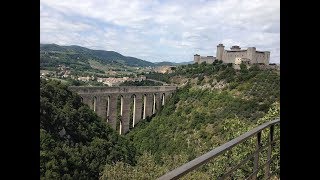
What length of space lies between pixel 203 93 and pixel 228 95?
3.31 metres

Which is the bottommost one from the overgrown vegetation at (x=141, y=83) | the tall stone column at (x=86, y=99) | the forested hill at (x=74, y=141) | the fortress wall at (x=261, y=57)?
the forested hill at (x=74, y=141)

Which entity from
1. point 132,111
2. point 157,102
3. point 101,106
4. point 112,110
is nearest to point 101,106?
point 101,106

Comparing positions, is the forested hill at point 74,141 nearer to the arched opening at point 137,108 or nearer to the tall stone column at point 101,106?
the tall stone column at point 101,106

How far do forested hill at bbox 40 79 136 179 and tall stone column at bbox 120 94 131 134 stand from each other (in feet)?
18.0

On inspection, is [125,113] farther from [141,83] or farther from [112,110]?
[141,83]

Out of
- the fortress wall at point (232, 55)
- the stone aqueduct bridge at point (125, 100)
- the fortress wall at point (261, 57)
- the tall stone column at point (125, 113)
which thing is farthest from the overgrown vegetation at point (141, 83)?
the fortress wall at point (261, 57)

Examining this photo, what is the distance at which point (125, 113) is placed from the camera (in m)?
25.3

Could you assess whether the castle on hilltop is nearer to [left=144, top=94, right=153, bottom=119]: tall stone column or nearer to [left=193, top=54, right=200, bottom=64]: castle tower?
[left=193, top=54, right=200, bottom=64]: castle tower

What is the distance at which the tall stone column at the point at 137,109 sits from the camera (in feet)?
87.3

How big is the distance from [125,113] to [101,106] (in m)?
3.00

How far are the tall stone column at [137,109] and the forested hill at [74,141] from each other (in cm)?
A: 717
